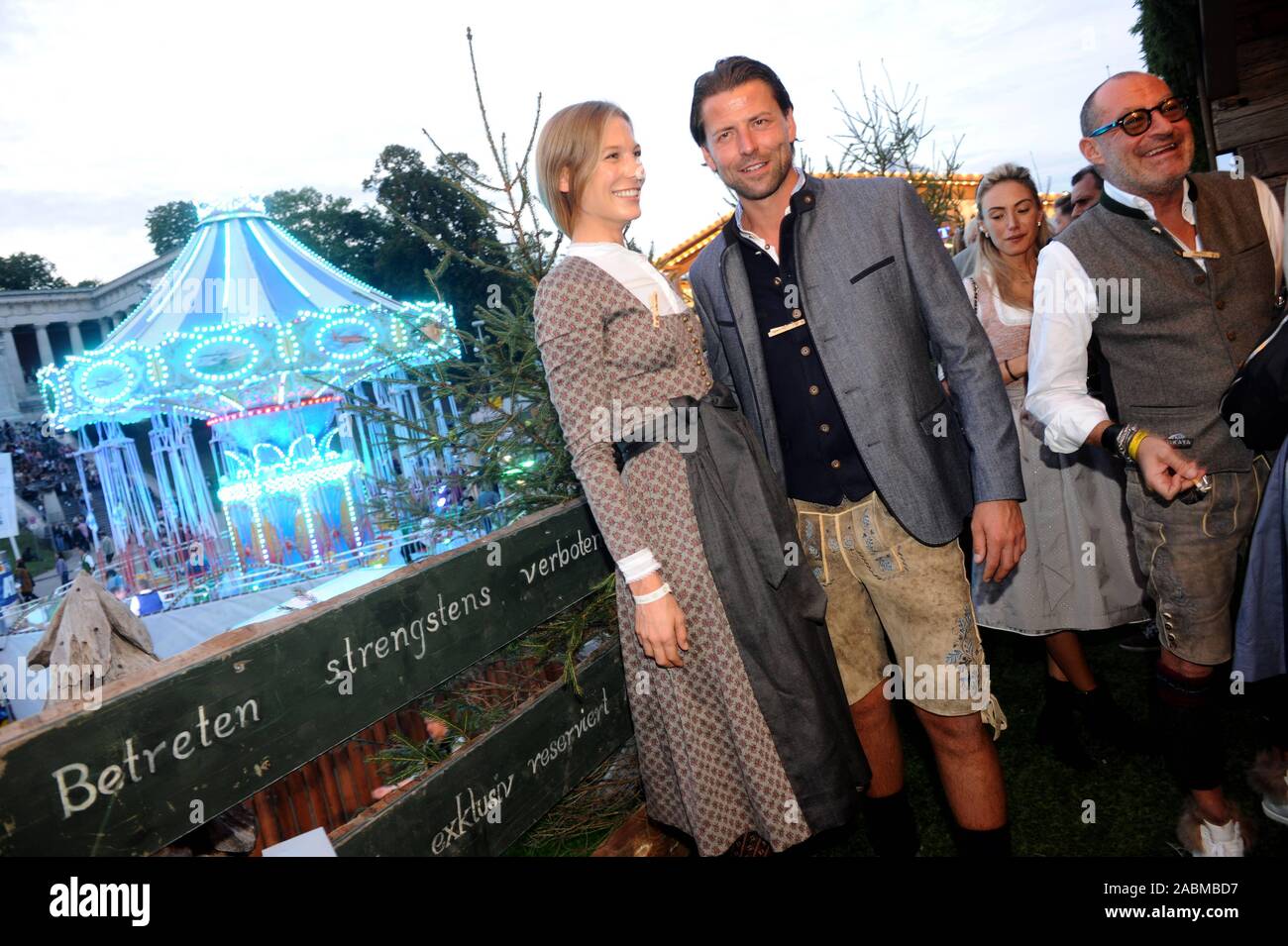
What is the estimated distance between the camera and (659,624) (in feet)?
6.66

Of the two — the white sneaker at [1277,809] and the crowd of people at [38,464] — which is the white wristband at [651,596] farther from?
the crowd of people at [38,464]

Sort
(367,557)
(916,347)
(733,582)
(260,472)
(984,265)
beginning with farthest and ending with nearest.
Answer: (260,472), (367,557), (984,265), (916,347), (733,582)

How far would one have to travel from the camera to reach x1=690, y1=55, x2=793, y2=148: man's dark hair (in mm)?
2320

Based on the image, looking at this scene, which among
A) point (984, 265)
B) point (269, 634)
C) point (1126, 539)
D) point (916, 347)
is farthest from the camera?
point (984, 265)

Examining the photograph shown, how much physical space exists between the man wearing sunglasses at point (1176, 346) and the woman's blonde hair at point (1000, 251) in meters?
1.44

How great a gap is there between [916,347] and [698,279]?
0.72 metres

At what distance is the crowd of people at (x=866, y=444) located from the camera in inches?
84.1

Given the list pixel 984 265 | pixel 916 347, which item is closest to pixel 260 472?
pixel 984 265

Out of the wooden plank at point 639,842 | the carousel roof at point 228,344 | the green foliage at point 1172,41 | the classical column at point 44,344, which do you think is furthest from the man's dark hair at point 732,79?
the classical column at point 44,344

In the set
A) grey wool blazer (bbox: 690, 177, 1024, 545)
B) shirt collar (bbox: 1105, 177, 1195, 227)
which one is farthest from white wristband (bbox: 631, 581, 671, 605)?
shirt collar (bbox: 1105, 177, 1195, 227)

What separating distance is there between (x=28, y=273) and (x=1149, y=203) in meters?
46.1

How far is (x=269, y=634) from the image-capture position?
1782 mm

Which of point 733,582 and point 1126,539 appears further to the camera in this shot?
point 1126,539
